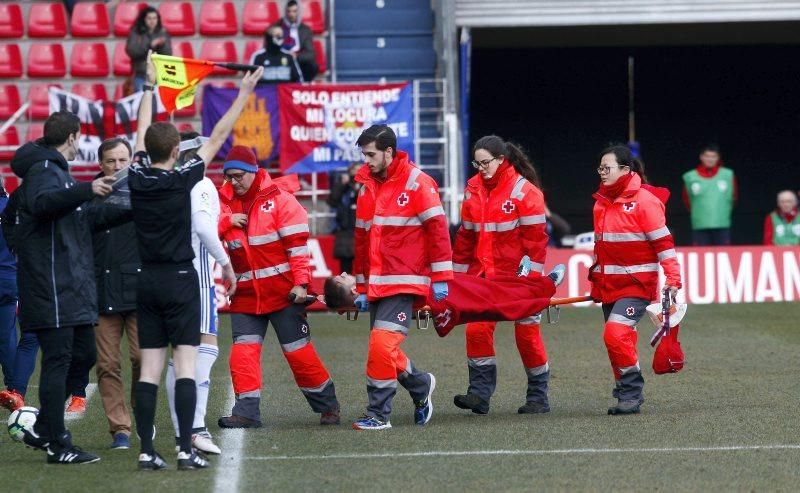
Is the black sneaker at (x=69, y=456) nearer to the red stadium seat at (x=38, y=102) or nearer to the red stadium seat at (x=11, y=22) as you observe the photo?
the red stadium seat at (x=38, y=102)

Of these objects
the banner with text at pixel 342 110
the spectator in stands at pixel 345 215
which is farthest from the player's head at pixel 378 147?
the banner with text at pixel 342 110

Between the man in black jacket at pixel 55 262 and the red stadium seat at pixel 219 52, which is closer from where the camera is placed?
the man in black jacket at pixel 55 262

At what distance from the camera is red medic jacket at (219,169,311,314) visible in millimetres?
9656

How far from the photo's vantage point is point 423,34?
889 inches

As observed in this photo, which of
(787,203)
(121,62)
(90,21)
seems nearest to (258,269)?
(787,203)

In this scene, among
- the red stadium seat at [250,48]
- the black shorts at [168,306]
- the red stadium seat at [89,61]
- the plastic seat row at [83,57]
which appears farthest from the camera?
the red stadium seat at [89,61]

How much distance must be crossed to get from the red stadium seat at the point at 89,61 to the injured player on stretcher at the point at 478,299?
508 inches

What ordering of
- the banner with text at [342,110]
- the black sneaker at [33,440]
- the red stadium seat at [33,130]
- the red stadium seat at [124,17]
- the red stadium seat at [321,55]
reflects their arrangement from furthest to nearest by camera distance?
the red stadium seat at [124,17], the red stadium seat at [321,55], the red stadium seat at [33,130], the banner with text at [342,110], the black sneaker at [33,440]

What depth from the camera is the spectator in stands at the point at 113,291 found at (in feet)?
29.2

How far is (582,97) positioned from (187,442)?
21.4m

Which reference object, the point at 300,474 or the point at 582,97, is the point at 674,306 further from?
the point at 582,97

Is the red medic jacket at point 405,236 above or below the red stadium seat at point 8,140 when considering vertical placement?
below

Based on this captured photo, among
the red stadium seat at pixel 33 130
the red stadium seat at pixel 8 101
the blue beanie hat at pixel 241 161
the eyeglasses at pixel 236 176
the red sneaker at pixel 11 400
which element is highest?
the red stadium seat at pixel 8 101

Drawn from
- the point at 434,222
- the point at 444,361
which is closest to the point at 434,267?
the point at 434,222
